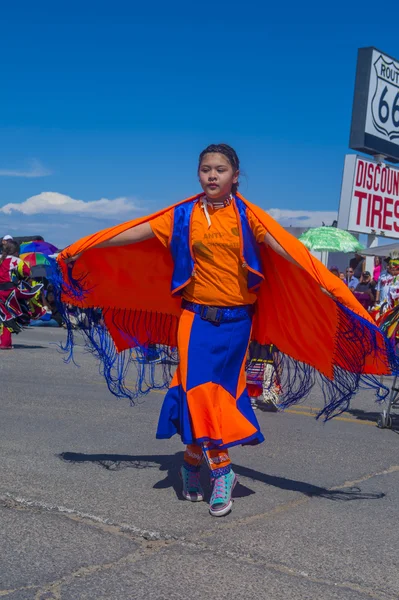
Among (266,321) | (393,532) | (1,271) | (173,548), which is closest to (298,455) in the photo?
(266,321)

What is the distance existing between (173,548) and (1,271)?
10421 mm

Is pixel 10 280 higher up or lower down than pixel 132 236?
lower down

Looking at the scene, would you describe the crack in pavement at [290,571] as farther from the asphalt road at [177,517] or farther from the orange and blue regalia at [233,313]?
the orange and blue regalia at [233,313]

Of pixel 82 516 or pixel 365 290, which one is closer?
pixel 82 516

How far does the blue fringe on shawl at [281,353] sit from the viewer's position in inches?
195

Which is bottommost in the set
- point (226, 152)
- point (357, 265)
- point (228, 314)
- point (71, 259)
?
point (228, 314)

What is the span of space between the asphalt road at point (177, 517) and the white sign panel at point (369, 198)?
53.1ft

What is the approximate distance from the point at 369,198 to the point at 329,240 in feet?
9.30

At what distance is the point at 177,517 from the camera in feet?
14.6

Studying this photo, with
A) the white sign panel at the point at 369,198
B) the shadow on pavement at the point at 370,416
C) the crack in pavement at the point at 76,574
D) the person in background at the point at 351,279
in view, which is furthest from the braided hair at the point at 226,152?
the white sign panel at the point at 369,198

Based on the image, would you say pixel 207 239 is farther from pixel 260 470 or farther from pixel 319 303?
pixel 260 470

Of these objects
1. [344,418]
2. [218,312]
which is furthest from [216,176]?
[344,418]

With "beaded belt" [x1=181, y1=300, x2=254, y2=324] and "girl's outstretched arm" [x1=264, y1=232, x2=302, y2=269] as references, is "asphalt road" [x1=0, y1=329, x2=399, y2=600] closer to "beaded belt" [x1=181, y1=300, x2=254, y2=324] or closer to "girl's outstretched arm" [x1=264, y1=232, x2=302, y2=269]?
"beaded belt" [x1=181, y1=300, x2=254, y2=324]

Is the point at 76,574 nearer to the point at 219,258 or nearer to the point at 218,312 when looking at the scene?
the point at 218,312
